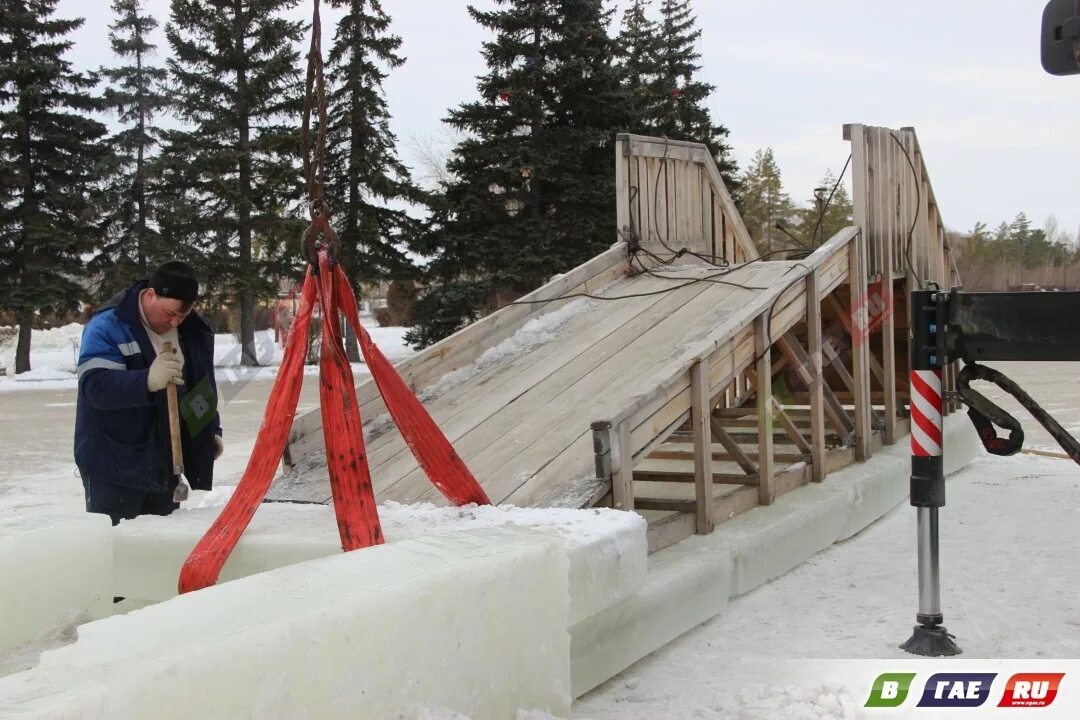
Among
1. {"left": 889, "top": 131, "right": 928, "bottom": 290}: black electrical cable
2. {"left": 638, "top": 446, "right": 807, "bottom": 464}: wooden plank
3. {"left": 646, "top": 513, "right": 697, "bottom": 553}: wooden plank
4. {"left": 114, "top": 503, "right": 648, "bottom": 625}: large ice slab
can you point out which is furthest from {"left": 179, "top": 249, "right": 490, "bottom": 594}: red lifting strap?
{"left": 889, "top": 131, "right": 928, "bottom": 290}: black electrical cable

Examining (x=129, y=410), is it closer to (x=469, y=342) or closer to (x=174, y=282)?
(x=174, y=282)

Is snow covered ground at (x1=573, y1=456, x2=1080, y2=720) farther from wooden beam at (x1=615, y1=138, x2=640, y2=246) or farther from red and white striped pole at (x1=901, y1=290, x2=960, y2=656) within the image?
wooden beam at (x1=615, y1=138, x2=640, y2=246)

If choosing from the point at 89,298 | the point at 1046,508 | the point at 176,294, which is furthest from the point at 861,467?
the point at 89,298

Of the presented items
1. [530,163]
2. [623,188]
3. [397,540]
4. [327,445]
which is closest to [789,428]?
[623,188]

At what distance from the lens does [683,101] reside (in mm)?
36938

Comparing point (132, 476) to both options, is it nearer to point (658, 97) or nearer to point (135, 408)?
point (135, 408)

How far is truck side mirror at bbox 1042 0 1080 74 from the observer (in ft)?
12.6

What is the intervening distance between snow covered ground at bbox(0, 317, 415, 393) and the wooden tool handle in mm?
16776

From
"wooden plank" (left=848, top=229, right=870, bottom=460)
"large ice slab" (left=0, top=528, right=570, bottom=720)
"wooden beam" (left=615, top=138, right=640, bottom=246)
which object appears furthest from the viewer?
"wooden beam" (left=615, top=138, right=640, bottom=246)

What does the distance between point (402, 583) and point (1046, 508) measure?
21.3 ft

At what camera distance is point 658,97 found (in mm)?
36781

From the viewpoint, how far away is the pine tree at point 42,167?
30.7m

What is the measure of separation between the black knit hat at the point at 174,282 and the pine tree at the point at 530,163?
24.5m

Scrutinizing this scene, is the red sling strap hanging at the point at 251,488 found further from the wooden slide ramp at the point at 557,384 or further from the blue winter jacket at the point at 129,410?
the wooden slide ramp at the point at 557,384
